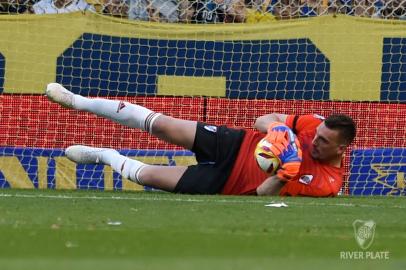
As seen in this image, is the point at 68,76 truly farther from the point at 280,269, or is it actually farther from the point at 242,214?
the point at 280,269

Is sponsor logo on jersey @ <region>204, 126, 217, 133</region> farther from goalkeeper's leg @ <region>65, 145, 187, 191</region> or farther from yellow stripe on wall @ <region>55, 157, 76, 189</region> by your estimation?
yellow stripe on wall @ <region>55, 157, 76, 189</region>

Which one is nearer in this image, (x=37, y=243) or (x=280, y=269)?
(x=280, y=269)

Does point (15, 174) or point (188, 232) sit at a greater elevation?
point (188, 232)

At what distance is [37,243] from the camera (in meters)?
5.21

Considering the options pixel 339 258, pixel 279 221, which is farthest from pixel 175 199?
pixel 339 258

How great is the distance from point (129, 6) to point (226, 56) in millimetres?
1460

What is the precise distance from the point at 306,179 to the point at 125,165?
1.58 meters

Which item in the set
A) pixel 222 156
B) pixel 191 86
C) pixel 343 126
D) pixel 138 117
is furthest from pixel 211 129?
pixel 191 86

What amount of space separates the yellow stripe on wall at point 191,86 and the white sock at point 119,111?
2.67m

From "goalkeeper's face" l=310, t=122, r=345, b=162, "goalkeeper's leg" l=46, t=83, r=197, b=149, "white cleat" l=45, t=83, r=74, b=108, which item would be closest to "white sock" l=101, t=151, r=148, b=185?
"goalkeeper's leg" l=46, t=83, r=197, b=149

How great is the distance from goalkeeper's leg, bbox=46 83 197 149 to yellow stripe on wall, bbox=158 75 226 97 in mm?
2652

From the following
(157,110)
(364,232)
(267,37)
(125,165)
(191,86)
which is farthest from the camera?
(267,37)

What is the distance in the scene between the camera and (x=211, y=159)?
9.08 metres

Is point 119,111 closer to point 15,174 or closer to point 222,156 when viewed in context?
point 222,156
